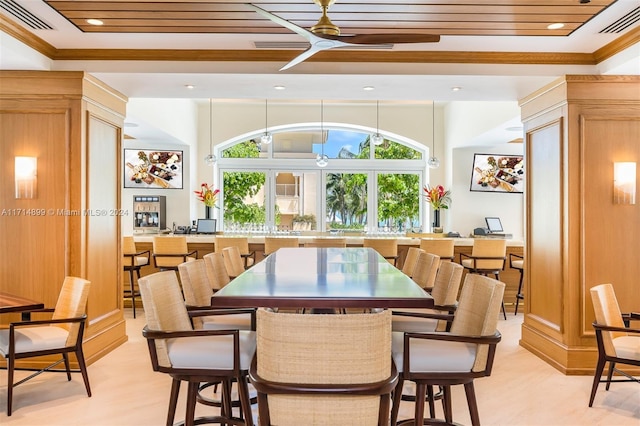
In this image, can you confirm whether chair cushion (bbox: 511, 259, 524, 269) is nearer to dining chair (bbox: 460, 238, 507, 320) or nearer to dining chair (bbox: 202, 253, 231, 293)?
dining chair (bbox: 460, 238, 507, 320)

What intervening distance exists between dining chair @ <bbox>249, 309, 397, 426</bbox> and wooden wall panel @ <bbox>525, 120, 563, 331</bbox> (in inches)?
127

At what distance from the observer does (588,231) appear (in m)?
4.16

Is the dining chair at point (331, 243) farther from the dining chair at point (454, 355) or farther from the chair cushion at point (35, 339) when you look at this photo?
the dining chair at point (454, 355)

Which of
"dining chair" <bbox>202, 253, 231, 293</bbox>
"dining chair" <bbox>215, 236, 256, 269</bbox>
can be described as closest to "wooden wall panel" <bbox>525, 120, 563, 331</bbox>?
"dining chair" <bbox>202, 253, 231, 293</bbox>

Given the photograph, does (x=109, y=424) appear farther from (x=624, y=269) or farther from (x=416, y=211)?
(x=416, y=211)

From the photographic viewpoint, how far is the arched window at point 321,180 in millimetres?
10180

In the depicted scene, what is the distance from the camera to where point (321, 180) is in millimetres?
10258

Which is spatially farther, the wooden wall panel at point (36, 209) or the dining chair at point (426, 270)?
the wooden wall panel at point (36, 209)

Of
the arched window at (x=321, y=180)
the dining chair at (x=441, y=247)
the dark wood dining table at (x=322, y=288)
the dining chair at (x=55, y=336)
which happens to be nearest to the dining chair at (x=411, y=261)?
the dark wood dining table at (x=322, y=288)

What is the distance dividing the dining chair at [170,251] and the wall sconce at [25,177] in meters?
2.16

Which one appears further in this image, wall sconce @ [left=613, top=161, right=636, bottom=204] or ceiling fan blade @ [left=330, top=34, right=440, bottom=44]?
wall sconce @ [left=613, top=161, right=636, bottom=204]

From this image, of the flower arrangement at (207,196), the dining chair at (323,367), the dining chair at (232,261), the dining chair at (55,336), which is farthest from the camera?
the flower arrangement at (207,196)

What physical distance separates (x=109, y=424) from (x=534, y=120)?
177 inches

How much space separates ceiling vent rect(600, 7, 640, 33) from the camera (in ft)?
11.1
